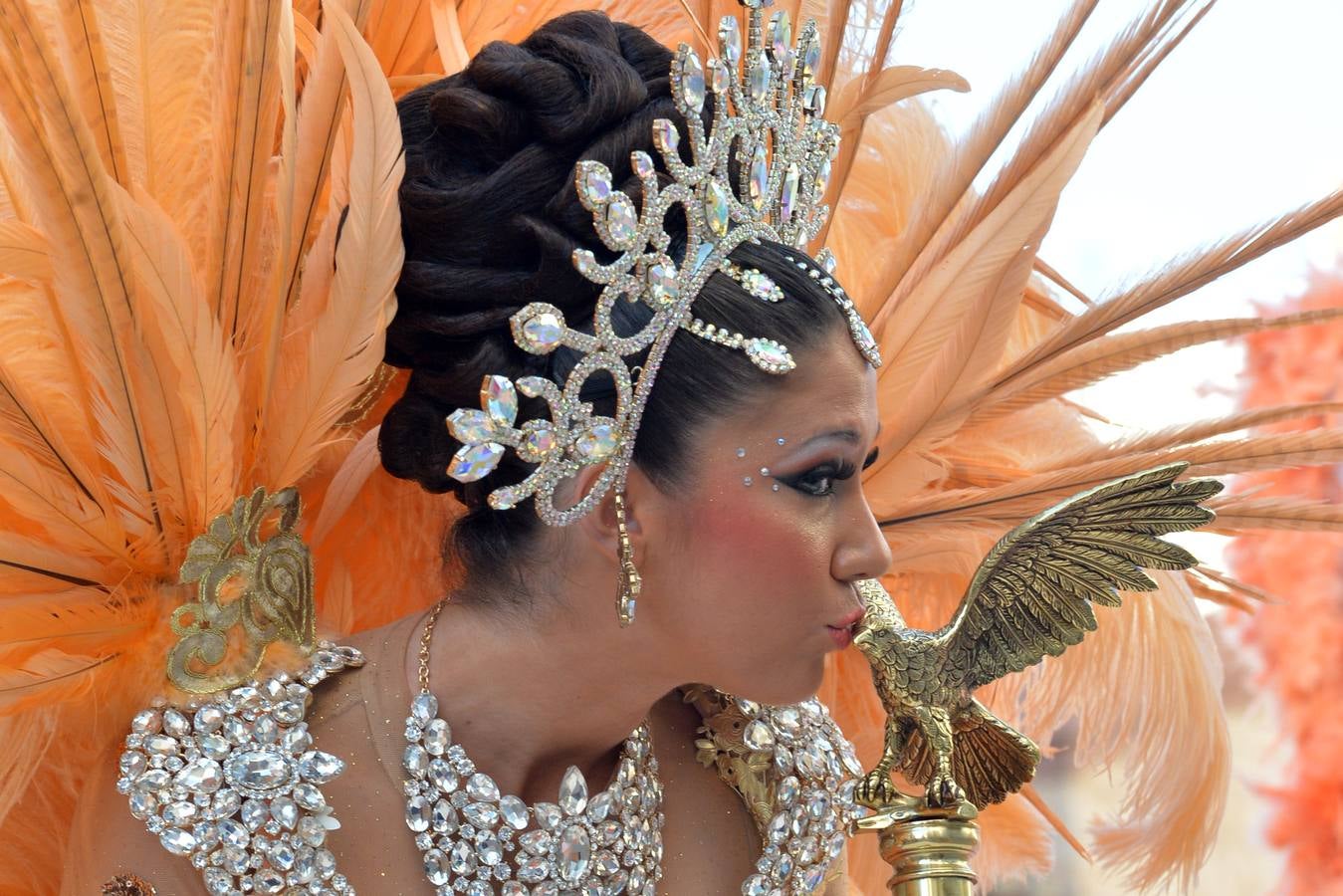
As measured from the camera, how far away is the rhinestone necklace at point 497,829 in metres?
1.47

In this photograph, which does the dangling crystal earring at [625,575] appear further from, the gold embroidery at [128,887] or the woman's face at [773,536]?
the gold embroidery at [128,887]

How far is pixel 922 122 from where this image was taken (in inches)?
76.9

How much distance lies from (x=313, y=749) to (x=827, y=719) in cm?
62

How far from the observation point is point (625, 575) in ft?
4.72

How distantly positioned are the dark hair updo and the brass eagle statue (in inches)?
10.4

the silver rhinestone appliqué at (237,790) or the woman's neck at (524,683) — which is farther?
the woman's neck at (524,683)

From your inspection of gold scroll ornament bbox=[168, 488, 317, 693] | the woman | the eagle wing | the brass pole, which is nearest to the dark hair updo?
the woman

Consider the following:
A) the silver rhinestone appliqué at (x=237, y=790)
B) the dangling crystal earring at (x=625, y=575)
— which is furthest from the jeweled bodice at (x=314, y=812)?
the dangling crystal earring at (x=625, y=575)

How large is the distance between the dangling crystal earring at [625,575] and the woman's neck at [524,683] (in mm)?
63

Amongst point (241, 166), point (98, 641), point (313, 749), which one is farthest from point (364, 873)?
point (241, 166)

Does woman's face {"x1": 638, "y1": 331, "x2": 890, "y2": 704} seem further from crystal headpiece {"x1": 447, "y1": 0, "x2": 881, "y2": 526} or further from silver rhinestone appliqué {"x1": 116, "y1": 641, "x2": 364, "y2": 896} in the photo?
→ silver rhinestone appliqué {"x1": 116, "y1": 641, "x2": 364, "y2": 896}

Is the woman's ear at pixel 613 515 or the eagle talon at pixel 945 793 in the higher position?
the woman's ear at pixel 613 515

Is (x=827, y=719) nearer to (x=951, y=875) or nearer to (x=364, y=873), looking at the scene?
(x=951, y=875)

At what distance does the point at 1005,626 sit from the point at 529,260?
1.81 ft
